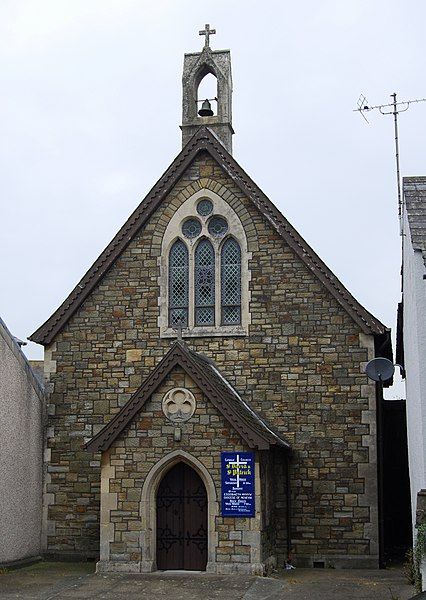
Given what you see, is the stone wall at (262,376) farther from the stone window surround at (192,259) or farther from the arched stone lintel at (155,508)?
the arched stone lintel at (155,508)

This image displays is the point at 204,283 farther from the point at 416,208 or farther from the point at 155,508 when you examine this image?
the point at 416,208

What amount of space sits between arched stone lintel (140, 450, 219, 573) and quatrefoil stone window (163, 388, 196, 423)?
669 mm

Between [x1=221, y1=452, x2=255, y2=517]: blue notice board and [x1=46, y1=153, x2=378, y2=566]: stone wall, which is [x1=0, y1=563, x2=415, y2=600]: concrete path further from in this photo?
[x1=46, y1=153, x2=378, y2=566]: stone wall

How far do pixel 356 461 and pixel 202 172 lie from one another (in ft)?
24.8

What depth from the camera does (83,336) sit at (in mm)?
20734

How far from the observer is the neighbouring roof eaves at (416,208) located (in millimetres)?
12453

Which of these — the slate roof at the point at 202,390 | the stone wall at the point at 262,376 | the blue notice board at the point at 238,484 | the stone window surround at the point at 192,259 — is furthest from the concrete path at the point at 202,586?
the stone window surround at the point at 192,259

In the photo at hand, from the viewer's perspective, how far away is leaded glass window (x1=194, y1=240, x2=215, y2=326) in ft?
67.4

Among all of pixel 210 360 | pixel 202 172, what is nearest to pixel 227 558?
pixel 210 360

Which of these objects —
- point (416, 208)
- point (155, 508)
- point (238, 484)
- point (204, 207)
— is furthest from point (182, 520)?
point (416, 208)

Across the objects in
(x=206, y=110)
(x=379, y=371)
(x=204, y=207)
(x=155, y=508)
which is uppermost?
(x=206, y=110)

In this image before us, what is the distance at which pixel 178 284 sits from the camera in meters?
20.8

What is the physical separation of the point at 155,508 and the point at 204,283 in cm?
556

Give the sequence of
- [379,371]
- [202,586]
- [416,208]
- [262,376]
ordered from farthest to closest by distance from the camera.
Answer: [262,376]
[379,371]
[202,586]
[416,208]
